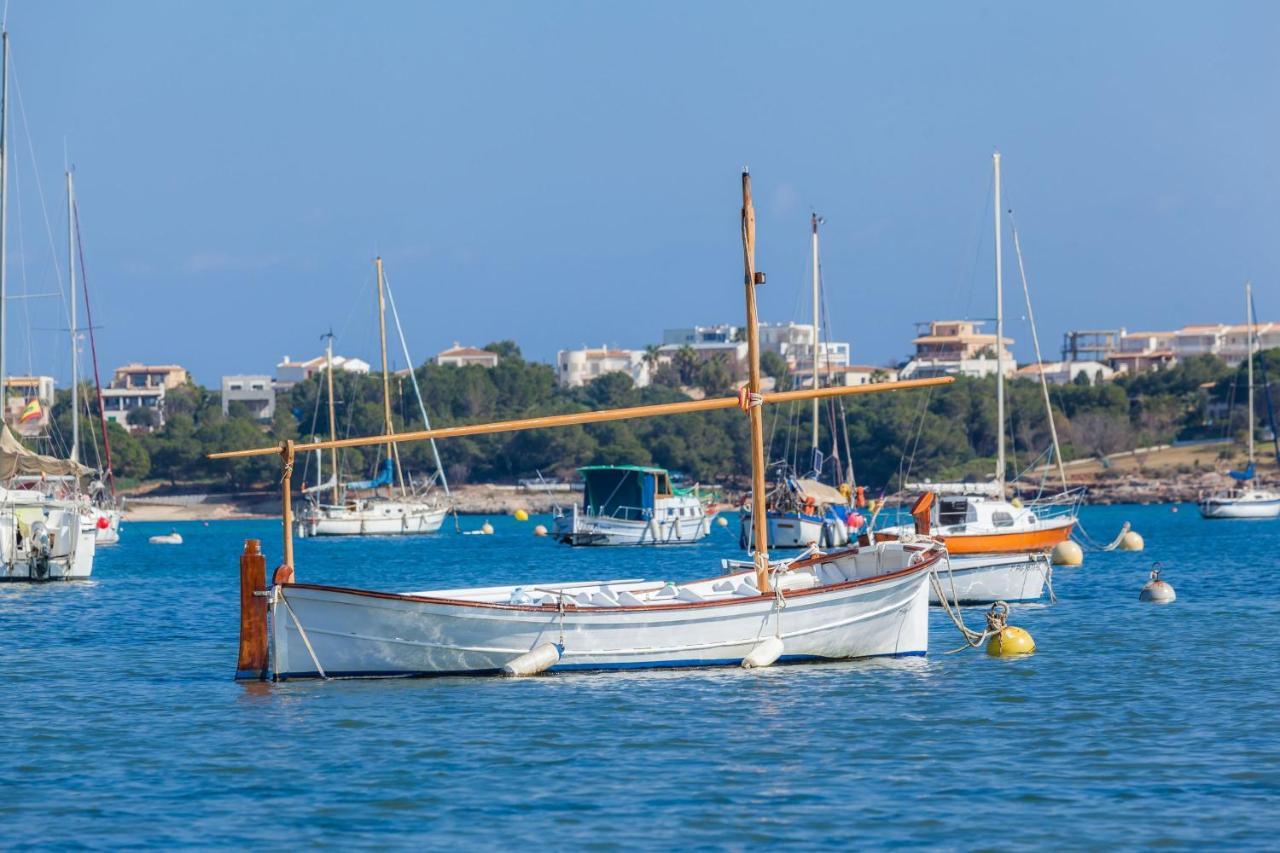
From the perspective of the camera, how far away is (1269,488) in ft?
424

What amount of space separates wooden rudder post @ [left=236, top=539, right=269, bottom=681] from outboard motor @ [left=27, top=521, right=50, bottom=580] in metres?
25.9

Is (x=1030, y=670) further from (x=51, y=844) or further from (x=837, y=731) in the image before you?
(x=51, y=844)

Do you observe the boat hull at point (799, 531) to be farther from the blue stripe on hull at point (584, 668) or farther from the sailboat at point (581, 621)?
Result: the blue stripe on hull at point (584, 668)

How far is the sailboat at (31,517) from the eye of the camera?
50.2m

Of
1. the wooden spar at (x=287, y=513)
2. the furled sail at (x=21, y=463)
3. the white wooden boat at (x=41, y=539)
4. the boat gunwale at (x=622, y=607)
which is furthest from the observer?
the furled sail at (x=21, y=463)

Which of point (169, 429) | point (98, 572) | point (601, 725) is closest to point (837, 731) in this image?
point (601, 725)

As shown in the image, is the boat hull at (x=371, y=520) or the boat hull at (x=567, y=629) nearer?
the boat hull at (x=567, y=629)

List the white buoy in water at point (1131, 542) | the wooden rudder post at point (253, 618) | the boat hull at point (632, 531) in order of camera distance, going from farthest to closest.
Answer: the boat hull at point (632, 531) < the white buoy in water at point (1131, 542) < the wooden rudder post at point (253, 618)

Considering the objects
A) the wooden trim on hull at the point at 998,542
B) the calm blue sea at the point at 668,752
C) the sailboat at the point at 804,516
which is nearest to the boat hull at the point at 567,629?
the calm blue sea at the point at 668,752

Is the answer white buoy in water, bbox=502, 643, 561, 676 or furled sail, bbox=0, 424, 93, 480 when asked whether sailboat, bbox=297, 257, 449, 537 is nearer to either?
furled sail, bbox=0, 424, 93, 480

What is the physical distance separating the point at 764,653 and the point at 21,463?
3201 centimetres

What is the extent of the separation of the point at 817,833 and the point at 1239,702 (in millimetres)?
10723

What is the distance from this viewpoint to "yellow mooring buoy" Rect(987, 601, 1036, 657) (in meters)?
30.9

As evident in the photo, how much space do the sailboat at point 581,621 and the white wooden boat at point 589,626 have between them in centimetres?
2
